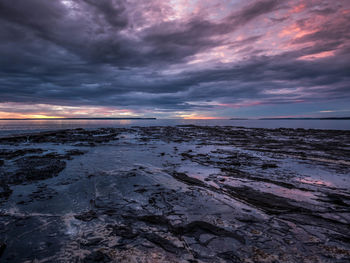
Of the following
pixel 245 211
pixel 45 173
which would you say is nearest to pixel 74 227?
pixel 245 211

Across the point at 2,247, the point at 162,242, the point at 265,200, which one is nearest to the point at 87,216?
the point at 2,247

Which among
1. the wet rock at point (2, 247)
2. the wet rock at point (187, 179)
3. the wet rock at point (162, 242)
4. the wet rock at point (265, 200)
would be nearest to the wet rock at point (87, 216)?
A: the wet rock at point (2, 247)

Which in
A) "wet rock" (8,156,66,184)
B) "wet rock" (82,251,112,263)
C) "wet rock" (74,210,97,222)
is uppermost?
"wet rock" (82,251,112,263)

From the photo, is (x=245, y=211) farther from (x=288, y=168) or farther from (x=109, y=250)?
(x=288, y=168)

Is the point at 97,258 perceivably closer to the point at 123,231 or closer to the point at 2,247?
the point at 123,231

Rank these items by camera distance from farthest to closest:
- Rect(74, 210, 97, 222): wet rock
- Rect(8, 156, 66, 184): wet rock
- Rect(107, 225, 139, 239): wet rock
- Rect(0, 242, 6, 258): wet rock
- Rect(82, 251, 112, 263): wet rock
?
Rect(8, 156, 66, 184): wet rock → Rect(74, 210, 97, 222): wet rock → Rect(107, 225, 139, 239): wet rock → Rect(0, 242, 6, 258): wet rock → Rect(82, 251, 112, 263): wet rock

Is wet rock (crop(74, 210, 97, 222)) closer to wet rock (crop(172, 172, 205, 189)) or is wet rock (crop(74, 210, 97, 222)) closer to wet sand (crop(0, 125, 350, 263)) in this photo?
wet sand (crop(0, 125, 350, 263))

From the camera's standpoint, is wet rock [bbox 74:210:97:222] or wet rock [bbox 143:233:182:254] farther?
wet rock [bbox 74:210:97:222]

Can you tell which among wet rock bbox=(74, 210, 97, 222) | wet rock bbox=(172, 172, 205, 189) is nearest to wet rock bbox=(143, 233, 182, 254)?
wet rock bbox=(74, 210, 97, 222)

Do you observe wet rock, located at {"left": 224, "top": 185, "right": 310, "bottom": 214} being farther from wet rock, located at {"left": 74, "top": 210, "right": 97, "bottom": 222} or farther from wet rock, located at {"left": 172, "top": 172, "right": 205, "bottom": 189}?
wet rock, located at {"left": 74, "top": 210, "right": 97, "bottom": 222}

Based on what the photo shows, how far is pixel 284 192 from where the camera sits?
6.43 meters

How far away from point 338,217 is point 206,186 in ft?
13.1

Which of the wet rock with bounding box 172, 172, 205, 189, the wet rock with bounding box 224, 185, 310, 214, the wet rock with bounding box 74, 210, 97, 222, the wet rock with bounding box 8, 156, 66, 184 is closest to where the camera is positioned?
the wet rock with bounding box 74, 210, 97, 222

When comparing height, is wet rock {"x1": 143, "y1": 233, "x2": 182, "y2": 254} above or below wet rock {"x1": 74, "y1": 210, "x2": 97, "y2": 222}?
above
